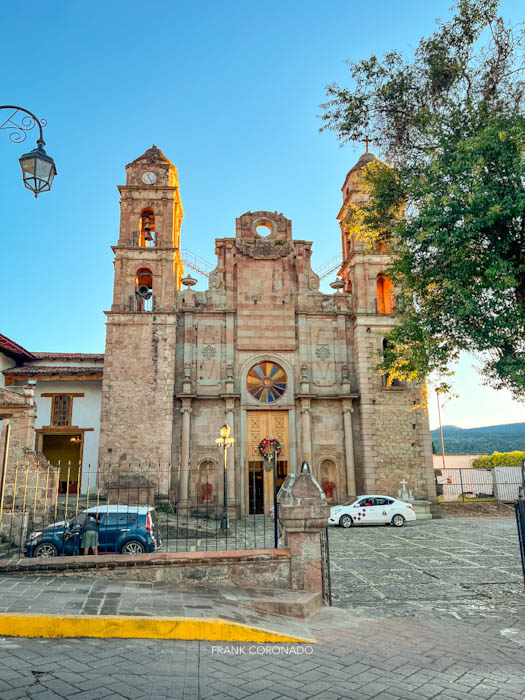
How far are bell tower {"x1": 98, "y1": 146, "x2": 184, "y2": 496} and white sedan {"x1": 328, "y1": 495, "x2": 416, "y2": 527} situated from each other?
26.0 feet

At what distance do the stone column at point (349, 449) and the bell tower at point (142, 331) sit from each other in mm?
8622

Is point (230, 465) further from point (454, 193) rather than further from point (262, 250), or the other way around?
point (454, 193)

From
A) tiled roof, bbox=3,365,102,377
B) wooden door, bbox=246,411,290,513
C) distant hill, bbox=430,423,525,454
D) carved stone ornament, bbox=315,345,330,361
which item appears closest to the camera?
wooden door, bbox=246,411,290,513

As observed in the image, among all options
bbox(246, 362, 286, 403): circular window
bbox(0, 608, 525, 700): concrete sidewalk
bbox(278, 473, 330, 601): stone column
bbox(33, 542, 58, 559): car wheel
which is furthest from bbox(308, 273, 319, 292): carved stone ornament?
bbox(0, 608, 525, 700): concrete sidewalk

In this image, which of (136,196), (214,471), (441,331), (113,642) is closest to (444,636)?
(113,642)

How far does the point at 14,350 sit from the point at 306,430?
15.2 metres

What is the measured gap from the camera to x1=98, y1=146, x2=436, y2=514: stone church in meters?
23.9

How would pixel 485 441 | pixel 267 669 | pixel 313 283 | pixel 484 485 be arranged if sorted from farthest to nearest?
pixel 485 441
pixel 484 485
pixel 313 283
pixel 267 669

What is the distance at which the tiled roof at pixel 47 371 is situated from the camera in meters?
24.9

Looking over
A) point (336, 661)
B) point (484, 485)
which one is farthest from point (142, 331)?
point (484, 485)

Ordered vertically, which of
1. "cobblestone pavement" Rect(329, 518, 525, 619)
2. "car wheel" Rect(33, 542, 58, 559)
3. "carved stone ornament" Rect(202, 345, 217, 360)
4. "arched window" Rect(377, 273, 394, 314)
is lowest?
"cobblestone pavement" Rect(329, 518, 525, 619)

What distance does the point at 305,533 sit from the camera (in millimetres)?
7992

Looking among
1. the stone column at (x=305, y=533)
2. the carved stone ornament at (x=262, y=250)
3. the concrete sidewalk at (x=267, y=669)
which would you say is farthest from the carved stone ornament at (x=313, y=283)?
the concrete sidewalk at (x=267, y=669)

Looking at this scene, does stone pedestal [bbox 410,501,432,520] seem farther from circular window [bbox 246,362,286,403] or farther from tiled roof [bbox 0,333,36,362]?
tiled roof [bbox 0,333,36,362]
